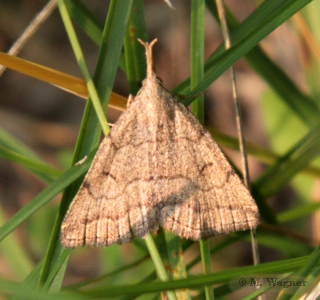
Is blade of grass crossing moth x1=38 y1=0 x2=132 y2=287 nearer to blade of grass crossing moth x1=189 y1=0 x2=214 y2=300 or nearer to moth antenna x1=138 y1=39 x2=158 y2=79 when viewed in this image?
moth antenna x1=138 y1=39 x2=158 y2=79

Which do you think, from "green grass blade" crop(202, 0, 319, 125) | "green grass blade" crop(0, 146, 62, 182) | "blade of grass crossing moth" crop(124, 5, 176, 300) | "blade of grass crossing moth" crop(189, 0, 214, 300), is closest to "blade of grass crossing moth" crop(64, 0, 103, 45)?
"blade of grass crossing moth" crop(124, 5, 176, 300)

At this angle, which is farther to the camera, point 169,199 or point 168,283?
point 169,199

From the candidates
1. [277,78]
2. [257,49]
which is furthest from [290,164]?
[257,49]

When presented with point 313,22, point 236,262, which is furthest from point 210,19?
point 236,262

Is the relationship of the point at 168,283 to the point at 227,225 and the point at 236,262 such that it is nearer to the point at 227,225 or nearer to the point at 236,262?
the point at 227,225

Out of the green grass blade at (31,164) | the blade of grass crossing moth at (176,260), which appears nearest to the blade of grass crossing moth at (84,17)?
the green grass blade at (31,164)

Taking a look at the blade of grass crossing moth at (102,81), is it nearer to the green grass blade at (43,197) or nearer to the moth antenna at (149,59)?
the green grass blade at (43,197)

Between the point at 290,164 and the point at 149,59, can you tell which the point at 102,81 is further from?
the point at 290,164
